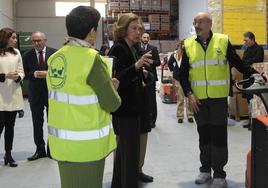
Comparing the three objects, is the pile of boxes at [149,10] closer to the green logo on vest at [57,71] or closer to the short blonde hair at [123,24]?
the short blonde hair at [123,24]

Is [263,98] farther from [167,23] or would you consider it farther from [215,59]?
[167,23]

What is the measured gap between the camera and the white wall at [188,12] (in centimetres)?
1017

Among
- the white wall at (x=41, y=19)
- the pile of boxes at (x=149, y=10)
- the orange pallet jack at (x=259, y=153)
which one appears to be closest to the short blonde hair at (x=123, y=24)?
the orange pallet jack at (x=259, y=153)

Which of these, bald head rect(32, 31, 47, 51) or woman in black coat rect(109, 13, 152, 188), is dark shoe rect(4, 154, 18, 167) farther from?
woman in black coat rect(109, 13, 152, 188)

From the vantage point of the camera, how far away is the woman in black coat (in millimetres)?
2898

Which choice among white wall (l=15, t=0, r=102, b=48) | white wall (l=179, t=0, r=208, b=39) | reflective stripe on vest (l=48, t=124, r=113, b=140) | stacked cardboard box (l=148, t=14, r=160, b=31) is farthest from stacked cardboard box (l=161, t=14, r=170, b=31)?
reflective stripe on vest (l=48, t=124, r=113, b=140)

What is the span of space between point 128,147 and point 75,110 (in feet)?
3.32

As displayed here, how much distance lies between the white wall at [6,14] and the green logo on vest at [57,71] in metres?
11.3

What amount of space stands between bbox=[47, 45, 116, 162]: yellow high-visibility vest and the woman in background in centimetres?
249

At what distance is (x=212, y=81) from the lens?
3.40 m

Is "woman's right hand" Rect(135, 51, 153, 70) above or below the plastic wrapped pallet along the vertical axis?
above

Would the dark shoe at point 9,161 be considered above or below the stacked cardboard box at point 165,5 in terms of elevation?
below

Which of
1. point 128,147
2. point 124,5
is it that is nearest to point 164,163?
point 128,147

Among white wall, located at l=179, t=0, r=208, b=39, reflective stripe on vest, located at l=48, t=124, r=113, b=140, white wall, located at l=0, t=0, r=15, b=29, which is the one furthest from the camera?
white wall, located at l=0, t=0, r=15, b=29
